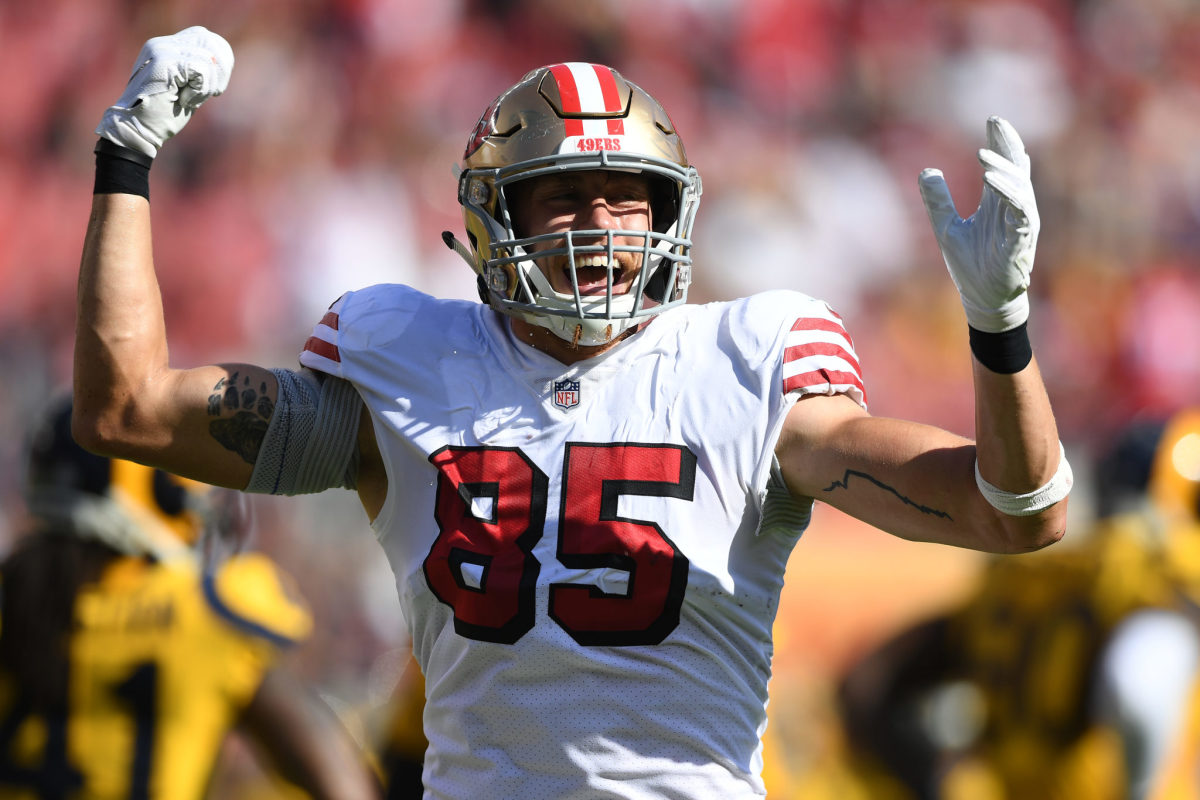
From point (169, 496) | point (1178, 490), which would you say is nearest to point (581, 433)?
point (169, 496)

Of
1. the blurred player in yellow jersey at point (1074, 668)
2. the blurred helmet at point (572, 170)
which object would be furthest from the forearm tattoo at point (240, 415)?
the blurred player in yellow jersey at point (1074, 668)

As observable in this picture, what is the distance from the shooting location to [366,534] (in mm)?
5625

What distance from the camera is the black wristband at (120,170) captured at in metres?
2.04

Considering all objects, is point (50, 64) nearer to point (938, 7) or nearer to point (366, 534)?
point (366, 534)

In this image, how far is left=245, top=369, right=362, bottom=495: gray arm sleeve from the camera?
2.11 m

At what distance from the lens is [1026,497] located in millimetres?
1723

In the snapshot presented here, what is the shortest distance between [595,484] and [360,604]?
12.9 ft

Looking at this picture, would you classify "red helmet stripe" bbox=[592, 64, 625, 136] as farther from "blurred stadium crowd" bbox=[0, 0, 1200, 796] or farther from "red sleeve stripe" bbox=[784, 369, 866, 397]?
"blurred stadium crowd" bbox=[0, 0, 1200, 796]

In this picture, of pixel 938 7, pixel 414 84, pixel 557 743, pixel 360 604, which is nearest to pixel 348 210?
pixel 414 84

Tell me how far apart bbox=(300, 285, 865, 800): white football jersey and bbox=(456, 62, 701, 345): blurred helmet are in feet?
0.30

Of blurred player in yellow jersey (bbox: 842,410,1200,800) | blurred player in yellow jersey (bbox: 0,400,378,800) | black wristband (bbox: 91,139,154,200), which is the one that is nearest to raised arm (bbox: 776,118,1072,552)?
black wristband (bbox: 91,139,154,200)

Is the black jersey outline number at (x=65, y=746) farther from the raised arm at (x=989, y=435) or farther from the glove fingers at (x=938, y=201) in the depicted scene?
the glove fingers at (x=938, y=201)

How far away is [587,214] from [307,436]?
0.54m

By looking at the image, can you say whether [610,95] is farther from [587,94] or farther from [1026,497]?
[1026,497]
